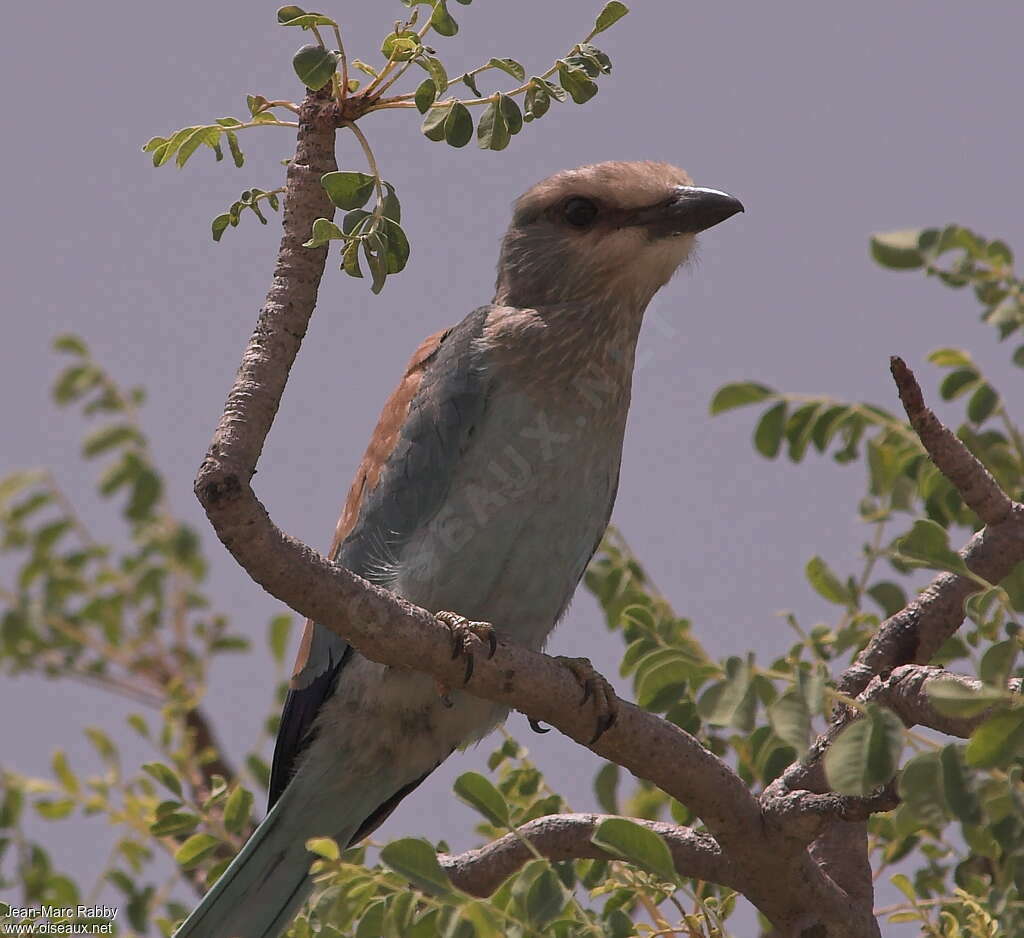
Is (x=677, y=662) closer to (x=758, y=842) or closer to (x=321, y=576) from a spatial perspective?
(x=758, y=842)

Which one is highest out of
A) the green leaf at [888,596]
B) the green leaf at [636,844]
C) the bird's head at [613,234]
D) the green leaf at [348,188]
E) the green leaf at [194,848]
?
the bird's head at [613,234]

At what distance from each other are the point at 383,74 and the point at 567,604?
1741 mm

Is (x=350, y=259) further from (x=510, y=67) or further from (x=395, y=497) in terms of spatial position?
(x=395, y=497)

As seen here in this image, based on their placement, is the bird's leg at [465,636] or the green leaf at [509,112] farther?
the bird's leg at [465,636]

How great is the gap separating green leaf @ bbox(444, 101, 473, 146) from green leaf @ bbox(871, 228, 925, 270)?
1.30 metres

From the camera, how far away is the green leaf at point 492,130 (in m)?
2.55

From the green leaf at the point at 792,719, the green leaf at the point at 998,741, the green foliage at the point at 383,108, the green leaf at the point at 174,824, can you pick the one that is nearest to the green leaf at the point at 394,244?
the green foliage at the point at 383,108

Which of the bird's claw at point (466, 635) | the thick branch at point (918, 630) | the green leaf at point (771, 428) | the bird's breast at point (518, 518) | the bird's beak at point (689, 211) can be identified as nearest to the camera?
the bird's claw at point (466, 635)

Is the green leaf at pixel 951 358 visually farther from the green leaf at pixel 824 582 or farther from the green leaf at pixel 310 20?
the green leaf at pixel 310 20

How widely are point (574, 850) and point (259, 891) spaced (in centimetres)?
87

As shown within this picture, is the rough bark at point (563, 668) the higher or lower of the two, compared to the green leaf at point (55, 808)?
higher

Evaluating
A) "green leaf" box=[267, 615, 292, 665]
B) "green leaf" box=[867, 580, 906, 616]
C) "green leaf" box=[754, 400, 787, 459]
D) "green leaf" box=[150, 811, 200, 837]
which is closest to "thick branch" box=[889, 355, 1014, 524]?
"green leaf" box=[867, 580, 906, 616]

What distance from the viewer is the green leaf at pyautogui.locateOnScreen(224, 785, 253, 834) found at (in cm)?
345

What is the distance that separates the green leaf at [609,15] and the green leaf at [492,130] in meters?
0.25
